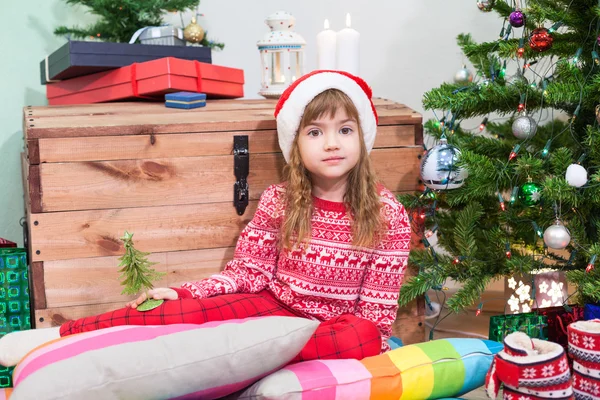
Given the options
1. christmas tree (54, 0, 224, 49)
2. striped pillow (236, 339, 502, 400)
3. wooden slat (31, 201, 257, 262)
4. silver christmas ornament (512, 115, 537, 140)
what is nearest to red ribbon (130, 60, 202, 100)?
christmas tree (54, 0, 224, 49)

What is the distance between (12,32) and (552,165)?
1626 mm

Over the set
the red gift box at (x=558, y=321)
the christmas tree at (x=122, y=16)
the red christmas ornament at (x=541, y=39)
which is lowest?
the red gift box at (x=558, y=321)

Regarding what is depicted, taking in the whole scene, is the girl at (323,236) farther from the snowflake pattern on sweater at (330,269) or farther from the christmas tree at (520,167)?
the christmas tree at (520,167)

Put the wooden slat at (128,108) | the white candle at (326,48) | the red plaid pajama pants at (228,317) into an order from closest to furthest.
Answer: the red plaid pajama pants at (228,317)
the wooden slat at (128,108)
the white candle at (326,48)

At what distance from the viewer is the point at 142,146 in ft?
5.14

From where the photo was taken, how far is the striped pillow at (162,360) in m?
1.03

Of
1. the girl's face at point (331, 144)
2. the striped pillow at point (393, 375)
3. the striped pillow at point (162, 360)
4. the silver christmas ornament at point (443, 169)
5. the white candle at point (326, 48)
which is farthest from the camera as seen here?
the white candle at point (326, 48)

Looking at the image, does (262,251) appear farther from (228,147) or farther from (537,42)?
(537,42)

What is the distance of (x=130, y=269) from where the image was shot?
1.38 metres

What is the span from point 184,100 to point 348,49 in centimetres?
42

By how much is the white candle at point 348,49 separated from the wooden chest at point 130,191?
190 millimetres

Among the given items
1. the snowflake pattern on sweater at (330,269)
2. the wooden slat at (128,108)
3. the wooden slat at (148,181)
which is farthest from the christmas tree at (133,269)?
the wooden slat at (128,108)

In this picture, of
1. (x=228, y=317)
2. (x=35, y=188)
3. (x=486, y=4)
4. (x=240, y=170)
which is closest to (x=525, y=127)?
(x=486, y=4)

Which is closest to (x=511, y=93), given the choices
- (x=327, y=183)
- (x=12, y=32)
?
(x=327, y=183)
